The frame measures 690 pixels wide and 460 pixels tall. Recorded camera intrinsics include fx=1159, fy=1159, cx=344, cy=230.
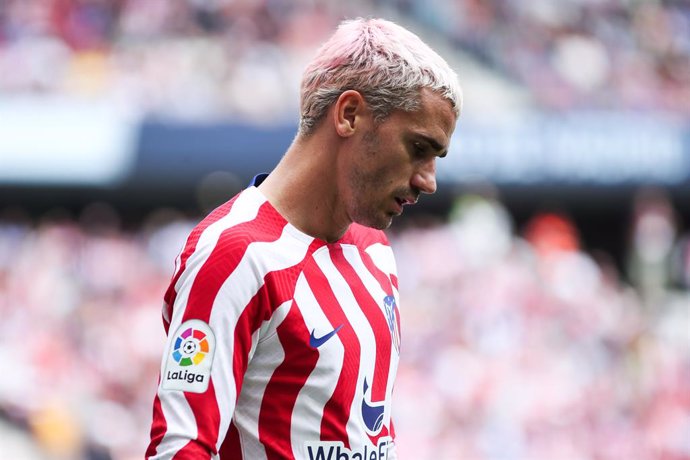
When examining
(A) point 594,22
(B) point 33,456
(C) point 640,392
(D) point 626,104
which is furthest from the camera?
(A) point 594,22

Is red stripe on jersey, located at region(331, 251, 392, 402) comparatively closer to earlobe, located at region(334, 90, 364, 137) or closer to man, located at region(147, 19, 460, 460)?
man, located at region(147, 19, 460, 460)

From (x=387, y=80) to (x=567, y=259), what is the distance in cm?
981

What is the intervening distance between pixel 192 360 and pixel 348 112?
511 mm

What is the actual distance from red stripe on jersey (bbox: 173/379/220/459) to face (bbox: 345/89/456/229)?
1.44ft

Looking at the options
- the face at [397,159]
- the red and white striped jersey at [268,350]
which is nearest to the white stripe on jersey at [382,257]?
the red and white striped jersey at [268,350]

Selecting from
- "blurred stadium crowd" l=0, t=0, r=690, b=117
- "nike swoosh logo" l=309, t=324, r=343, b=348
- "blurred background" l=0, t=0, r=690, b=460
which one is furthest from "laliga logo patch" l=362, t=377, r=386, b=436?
"blurred stadium crowd" l=0, t=0, r=690, b=117

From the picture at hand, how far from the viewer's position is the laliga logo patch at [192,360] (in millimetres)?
1825

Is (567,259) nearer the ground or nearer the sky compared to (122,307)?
nearer the sky

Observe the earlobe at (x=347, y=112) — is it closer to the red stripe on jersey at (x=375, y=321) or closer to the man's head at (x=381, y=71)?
the man's head at (x=381, y=71)

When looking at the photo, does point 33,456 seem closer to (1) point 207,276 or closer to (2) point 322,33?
(2) point 322,33

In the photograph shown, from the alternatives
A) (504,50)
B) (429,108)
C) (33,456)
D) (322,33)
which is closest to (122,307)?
(33,456)

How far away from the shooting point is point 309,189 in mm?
2070

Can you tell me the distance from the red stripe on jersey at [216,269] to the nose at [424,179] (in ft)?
0.96

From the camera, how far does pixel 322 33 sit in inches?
465
